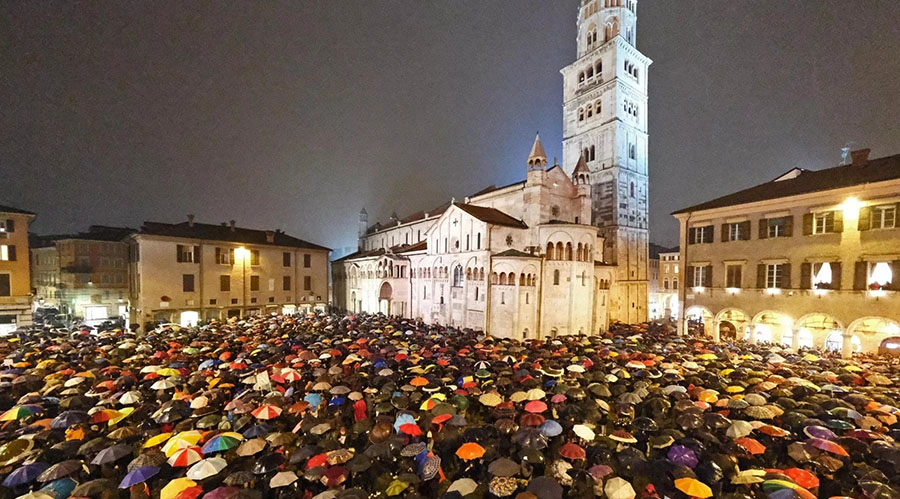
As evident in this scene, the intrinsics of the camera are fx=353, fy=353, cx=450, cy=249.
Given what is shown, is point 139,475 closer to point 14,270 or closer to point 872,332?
point 872,332

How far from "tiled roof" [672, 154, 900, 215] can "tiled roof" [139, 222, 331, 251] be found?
4445 cm

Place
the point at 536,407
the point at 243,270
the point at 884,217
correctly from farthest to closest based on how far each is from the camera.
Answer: the point at 243,270 → the point at 884,217 → the point at 536,407

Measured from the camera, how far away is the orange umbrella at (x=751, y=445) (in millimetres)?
9444

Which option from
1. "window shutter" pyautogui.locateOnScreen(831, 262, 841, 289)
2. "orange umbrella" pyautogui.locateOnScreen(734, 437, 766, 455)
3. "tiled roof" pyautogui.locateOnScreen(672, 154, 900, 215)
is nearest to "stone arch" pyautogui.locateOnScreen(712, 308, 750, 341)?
"window shutter" pyautogui.locateOnScreen(831, 262, 841, 289)

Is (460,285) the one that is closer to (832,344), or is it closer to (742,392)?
(742,392)

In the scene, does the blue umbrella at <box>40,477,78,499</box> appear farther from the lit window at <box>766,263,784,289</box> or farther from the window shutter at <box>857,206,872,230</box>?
the window shutter at <box>857,206,872,230</box>

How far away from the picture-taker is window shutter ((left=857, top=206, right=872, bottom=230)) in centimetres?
2098

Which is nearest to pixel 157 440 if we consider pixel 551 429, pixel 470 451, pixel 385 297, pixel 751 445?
pixel 470 451

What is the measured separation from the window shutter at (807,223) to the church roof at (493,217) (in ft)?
63.3

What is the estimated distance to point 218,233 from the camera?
41.3m

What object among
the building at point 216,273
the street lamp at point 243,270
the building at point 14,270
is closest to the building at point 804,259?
the building at point 216,273

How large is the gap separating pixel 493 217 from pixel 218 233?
32257mm

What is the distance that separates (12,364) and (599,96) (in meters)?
54.8

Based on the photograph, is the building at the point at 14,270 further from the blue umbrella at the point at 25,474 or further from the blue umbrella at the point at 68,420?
the blue umbrella at the point at 25,474
